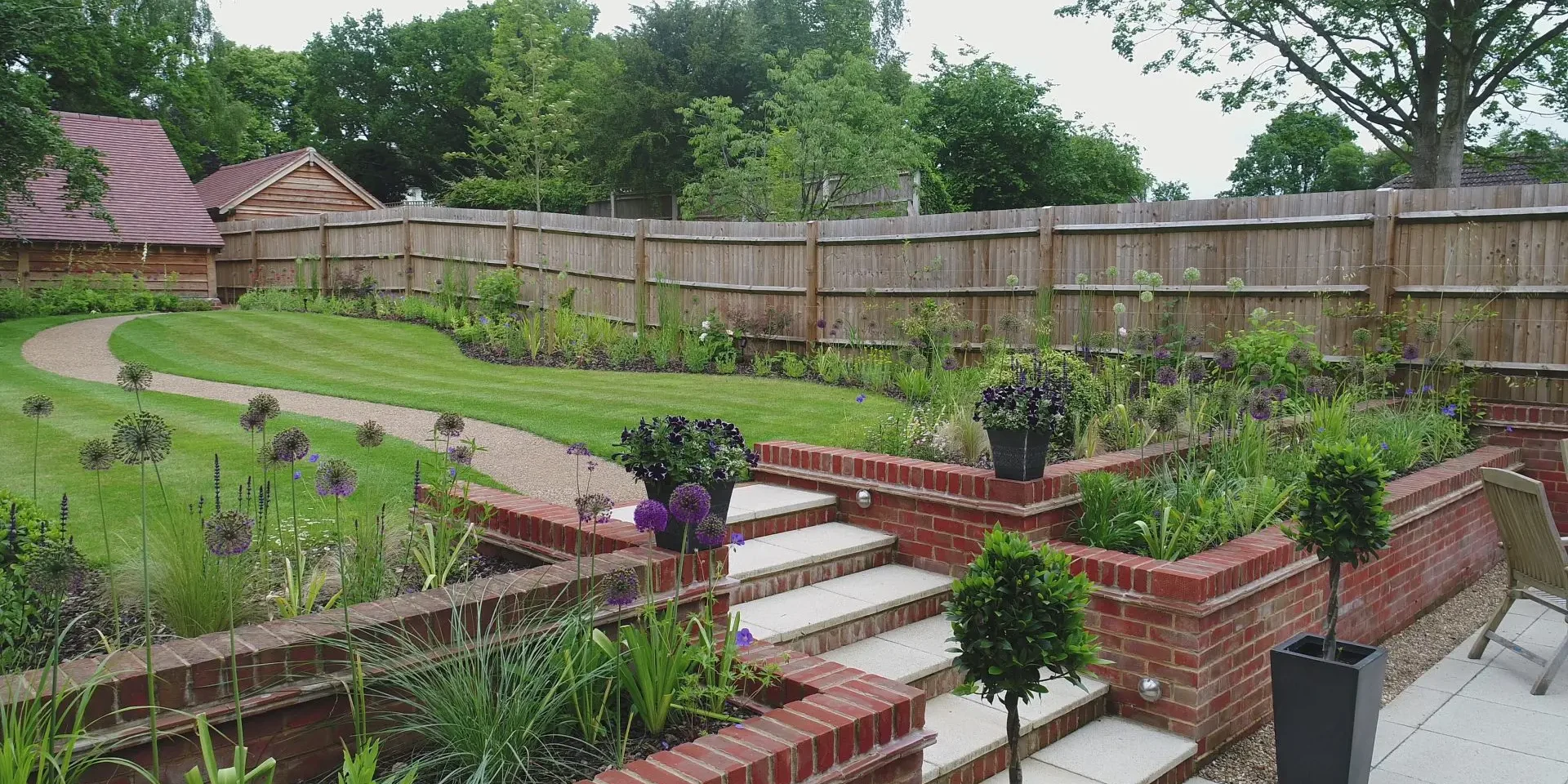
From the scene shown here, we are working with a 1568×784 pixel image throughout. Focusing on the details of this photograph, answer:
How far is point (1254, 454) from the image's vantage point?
226 inches

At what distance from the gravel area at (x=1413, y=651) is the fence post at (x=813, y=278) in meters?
7.06

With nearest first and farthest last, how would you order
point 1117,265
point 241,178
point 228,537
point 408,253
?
point 228,537 → point 1117,265 → point 408,253 → point 241,178

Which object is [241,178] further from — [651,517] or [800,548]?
[651,517]

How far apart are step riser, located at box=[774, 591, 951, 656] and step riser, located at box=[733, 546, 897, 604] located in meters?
0.42

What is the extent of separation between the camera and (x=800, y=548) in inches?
198

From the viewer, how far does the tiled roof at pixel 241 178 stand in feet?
90.1

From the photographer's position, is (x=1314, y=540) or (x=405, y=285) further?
(x=405, y=285)

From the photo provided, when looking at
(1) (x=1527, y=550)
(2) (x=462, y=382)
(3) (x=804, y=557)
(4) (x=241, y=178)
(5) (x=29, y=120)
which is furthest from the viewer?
(4) (x=241, y=178)

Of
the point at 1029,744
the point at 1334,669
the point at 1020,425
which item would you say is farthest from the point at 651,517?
the point at 1334,669

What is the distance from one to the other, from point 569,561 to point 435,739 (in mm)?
888

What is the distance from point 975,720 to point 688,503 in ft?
5.15

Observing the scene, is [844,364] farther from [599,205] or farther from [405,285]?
[599,205]

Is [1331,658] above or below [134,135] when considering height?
below

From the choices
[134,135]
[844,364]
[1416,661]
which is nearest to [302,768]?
[1416,661]
